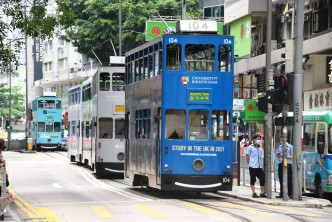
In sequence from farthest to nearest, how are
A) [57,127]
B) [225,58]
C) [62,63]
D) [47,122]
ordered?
[62,63]
[57,127]
[47,122]
[225,58]

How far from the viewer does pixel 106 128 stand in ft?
105

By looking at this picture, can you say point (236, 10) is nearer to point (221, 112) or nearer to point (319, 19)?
point (319, 19)

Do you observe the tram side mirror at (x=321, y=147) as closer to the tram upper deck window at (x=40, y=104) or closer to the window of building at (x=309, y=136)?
the window of building at (x=309, y=136)

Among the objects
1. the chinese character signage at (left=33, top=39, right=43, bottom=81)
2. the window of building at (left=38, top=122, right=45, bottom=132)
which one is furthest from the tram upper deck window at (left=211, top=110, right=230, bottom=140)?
the chinese character signage at (left=33, top=39, right=43, bottom=81)

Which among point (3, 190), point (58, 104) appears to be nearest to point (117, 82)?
point (3, 190)

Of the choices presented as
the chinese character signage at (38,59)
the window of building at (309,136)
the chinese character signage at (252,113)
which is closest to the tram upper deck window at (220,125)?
the window of building at (309,136)

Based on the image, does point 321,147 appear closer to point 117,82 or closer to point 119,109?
point 119,109

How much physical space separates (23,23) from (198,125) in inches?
214

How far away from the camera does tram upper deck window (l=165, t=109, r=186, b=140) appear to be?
2114cm

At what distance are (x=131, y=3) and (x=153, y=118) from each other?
39.1 m

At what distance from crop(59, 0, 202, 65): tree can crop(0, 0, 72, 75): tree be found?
119ft

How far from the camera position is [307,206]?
66.0 ft

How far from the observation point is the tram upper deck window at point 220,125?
69.5 feet

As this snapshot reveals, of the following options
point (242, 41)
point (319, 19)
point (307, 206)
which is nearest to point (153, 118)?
point (307, 206)
